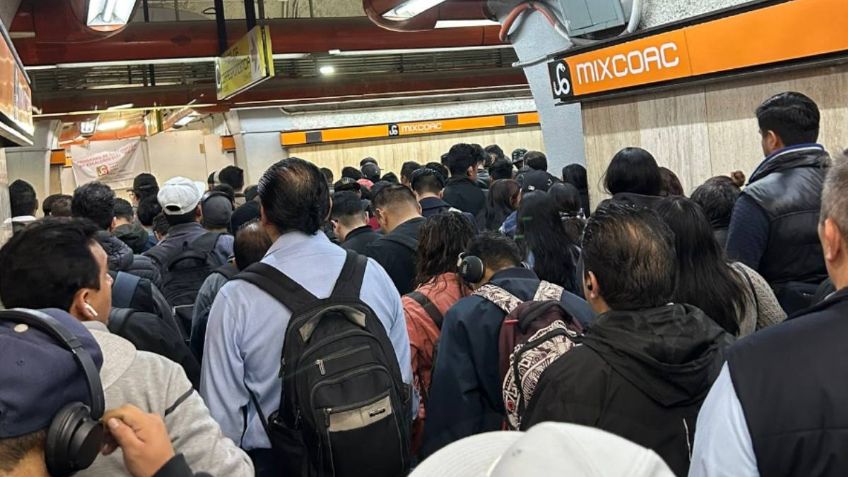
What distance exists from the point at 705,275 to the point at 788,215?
A: 0.93 meters

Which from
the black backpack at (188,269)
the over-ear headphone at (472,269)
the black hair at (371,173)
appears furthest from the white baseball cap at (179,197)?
the black hair at (371,173)

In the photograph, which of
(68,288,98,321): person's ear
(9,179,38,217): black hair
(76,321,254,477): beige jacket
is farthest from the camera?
(9,179,38,217): black hair

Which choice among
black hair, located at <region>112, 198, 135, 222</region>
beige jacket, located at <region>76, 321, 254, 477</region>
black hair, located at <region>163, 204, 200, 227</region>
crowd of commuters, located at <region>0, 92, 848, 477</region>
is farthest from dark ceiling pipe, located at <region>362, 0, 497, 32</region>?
beige jacket, located at <region>76, 321, 254, 477</region>

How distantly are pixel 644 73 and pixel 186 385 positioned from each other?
4.53 m

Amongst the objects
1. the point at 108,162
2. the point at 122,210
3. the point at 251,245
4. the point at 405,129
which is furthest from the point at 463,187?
the point at 108,162

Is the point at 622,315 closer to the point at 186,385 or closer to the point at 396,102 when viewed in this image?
the point at 186,385

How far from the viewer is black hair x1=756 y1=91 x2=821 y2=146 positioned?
3154 millimetres

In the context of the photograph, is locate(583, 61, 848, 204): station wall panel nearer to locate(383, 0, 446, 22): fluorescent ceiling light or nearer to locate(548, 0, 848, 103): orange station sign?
locate(548, 0, 848, 103): orange station sign

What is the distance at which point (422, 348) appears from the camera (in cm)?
298

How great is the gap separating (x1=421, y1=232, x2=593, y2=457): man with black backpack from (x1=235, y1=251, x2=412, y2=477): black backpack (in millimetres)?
281

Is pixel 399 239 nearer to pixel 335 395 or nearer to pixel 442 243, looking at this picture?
pixel 442 243

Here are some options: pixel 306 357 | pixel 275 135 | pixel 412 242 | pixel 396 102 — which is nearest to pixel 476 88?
pixel 396 102

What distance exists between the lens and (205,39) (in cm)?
845

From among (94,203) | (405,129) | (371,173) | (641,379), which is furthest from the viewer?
(405,129)
